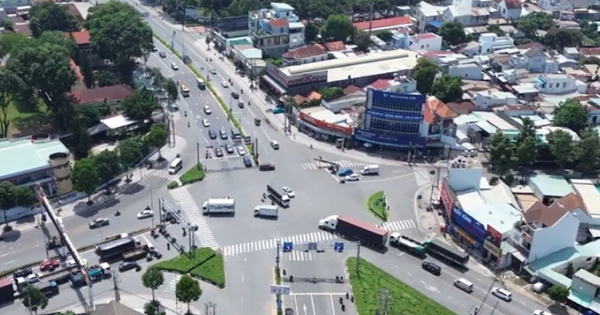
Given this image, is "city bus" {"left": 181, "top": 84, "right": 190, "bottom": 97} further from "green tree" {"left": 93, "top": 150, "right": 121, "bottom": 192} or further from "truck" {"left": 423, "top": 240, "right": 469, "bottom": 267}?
"truck" {"left": 423, "top": 240, "right": 469, "bottom": 267}

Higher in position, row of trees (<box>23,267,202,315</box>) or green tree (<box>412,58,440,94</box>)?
green tree (<box>412,58,440,94</box>)

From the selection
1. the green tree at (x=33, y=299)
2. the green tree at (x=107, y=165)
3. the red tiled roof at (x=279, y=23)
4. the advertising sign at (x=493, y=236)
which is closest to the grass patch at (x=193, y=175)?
the green tree at (x=107, y=165)

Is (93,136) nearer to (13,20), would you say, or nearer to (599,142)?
(13,20)

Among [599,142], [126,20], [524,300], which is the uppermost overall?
[126,20]

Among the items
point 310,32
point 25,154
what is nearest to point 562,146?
point 310,32

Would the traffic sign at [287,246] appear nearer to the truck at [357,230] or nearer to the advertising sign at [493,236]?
the truck at [357,230]

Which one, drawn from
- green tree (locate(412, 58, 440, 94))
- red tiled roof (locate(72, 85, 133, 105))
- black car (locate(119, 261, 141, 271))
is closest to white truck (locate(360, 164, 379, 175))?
green tree (locate(412, 58, 440, 94))

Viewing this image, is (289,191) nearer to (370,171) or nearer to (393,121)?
(370,171)

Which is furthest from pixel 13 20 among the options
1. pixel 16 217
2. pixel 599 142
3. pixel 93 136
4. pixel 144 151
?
pixel 599 142
